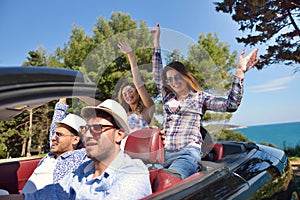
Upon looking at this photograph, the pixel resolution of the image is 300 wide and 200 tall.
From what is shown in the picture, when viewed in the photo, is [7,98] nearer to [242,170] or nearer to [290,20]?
[242,170]

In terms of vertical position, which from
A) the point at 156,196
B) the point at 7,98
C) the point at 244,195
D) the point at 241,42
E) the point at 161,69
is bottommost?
the point at 244,195

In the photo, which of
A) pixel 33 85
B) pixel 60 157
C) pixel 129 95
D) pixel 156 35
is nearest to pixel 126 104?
pixel 129 95

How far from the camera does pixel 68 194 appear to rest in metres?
1.94

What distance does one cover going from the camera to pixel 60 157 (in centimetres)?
255

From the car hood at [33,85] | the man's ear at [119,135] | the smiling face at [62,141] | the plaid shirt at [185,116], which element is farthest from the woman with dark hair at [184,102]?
the car hood at [33,85]

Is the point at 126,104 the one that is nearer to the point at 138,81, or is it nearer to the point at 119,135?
the point at 138,81

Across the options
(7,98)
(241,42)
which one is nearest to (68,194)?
(7,98)

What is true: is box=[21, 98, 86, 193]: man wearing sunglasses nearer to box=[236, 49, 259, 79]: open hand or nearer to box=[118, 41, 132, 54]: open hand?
box=[118, 41, 132, 54]: open hand

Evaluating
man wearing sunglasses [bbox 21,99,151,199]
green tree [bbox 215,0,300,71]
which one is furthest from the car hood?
green tree [bbox 215,0,300,71]

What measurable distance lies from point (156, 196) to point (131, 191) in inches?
8.4

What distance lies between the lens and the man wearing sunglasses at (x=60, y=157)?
7.78 ft

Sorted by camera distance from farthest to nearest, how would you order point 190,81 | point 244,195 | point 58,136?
1. point 58,136
2. point 190,81
3. point 244,195

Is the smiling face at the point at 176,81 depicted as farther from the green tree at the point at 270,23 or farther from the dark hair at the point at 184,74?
the green tree at the point at 270,23

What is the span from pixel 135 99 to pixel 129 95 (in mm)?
85
